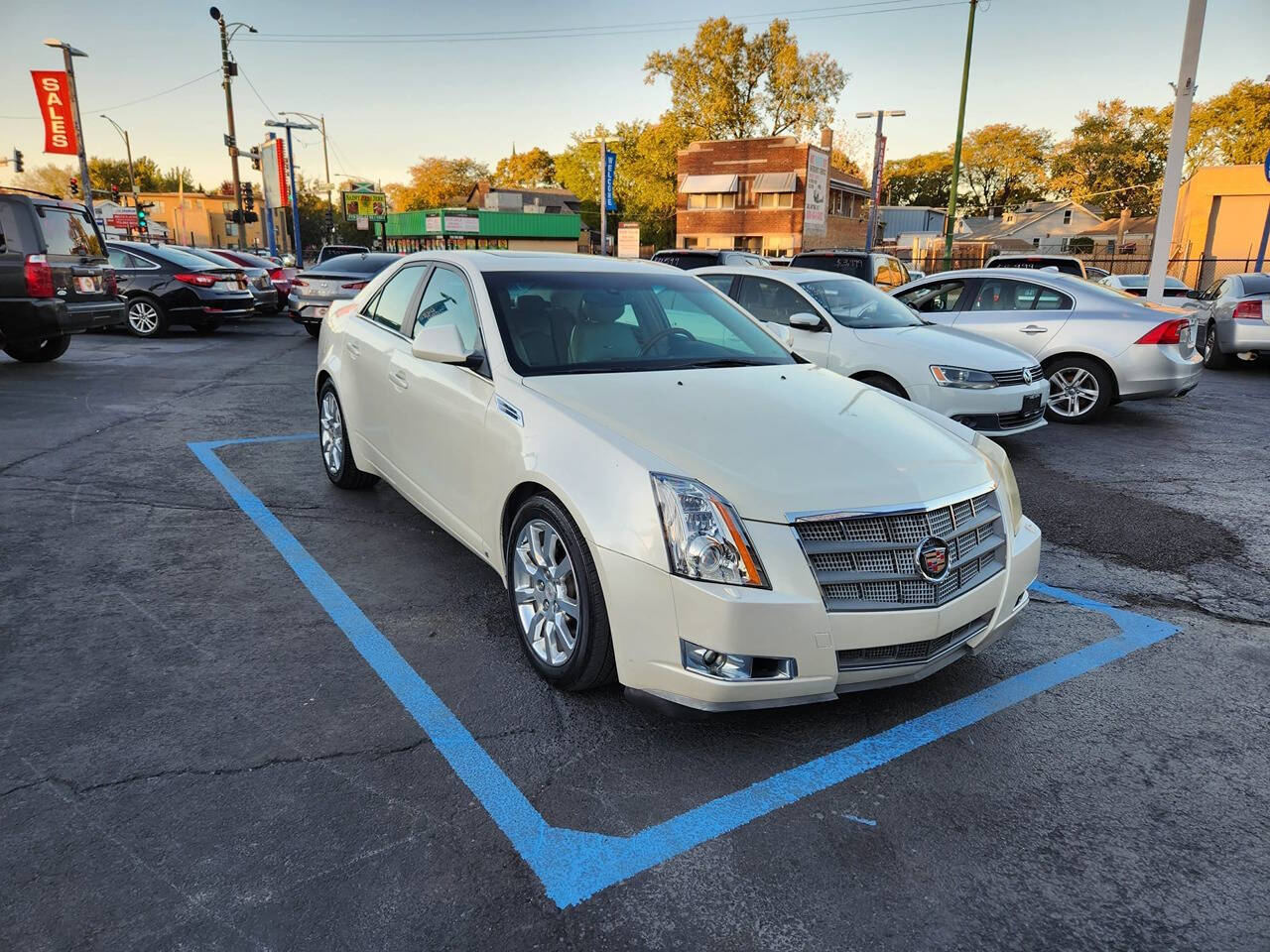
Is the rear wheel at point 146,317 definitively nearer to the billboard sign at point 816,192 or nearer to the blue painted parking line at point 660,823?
the blue painted parking line at point 660,823

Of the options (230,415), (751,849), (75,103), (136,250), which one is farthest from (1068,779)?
(75,103)

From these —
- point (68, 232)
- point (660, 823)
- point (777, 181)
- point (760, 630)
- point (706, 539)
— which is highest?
point (777, 181)

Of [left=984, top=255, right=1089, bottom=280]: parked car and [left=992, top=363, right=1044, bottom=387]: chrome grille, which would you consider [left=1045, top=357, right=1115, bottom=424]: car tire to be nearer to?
[left=992, top=363, right=1044, bottom=387]: chrome grille

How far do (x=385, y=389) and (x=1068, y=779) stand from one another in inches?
147

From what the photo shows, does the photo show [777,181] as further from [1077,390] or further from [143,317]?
[1077,390]

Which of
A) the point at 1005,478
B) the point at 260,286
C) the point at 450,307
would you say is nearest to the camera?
the point at 1005,478

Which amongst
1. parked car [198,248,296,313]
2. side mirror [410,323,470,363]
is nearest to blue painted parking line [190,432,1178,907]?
side mirror [410,323,470,363]

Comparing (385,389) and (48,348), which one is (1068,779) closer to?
(385,389)

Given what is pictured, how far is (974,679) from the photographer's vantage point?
340 centimetres

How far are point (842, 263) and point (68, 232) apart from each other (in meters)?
12.2

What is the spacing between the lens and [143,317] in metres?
15.4

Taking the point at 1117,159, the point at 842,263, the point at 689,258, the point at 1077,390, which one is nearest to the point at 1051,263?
the point at 842,263

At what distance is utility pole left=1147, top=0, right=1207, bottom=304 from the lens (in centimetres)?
1182

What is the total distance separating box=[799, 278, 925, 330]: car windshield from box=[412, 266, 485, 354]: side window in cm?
437
